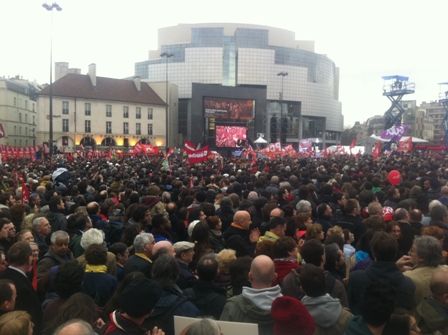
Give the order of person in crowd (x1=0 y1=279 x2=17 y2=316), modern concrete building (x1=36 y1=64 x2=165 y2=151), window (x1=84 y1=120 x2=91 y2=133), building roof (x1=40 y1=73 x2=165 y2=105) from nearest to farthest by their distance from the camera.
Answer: person in crowd (x1=0 y1=279 x2=17 y2=316) < modern concrete building (x1=36 y1=64 x2=165 y2=151) < building roof (x1=40 y1=73 x2=165 y2=105) < window (x1=84 y1=120 x2=91 y2=133)

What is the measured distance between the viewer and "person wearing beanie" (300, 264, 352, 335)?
3629 millimetres

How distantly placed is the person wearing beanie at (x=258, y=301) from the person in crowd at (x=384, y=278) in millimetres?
1005

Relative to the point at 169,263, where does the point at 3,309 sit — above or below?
below

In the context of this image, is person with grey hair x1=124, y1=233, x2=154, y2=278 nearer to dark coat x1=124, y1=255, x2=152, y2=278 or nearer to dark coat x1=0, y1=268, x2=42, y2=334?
dark coat x1=124, y1=255, x2=152, y2=278

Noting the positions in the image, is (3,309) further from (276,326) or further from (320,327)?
(320,327)

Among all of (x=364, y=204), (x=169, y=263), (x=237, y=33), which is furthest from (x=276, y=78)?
(x=169, y=263)

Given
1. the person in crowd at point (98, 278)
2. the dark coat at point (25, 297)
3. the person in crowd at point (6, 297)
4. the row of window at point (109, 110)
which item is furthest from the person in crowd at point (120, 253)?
the row of window at point (109, 110)

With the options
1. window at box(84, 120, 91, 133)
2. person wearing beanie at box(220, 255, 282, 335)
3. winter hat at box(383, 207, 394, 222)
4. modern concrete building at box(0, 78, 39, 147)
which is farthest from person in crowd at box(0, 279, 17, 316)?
modern concrete building at box(0, 78, 39, 147)

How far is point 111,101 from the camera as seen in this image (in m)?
74.4

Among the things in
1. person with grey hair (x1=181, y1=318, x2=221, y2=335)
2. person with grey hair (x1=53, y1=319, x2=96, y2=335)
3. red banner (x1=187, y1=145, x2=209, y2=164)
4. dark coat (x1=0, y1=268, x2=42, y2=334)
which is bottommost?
dark coat (x1=0, y1=268, x2=42, y2=334)

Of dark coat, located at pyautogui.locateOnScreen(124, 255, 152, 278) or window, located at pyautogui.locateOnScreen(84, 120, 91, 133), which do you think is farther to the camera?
window, located at pyautogui.locateOnScreen(84, 120, 91, 133)

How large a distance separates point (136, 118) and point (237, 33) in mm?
27706

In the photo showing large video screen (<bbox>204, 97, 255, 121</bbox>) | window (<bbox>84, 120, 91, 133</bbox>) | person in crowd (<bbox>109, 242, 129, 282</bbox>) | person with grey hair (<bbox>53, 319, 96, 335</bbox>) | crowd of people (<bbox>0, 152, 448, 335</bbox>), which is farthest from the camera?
large video screen (<bbox>204, 97, 255, 121</bbox>)

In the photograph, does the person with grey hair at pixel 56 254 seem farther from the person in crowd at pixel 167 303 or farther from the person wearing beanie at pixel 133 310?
the person wearing beanie at pixel 133 310
